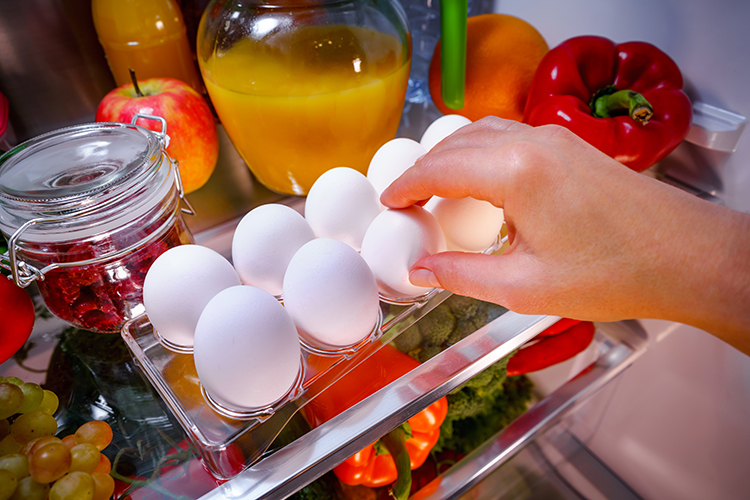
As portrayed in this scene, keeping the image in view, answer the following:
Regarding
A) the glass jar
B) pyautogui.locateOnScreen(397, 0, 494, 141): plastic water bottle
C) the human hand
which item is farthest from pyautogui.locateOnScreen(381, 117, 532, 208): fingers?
pyautogui.locateOnScreen(397, 0, 494, 141): plastic water bottle

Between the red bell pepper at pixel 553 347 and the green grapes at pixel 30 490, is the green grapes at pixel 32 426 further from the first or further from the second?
the red bell pepper at pixel 553 347

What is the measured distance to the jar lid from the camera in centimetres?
43

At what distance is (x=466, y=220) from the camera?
0.51 metres

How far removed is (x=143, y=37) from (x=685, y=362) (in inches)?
41.2

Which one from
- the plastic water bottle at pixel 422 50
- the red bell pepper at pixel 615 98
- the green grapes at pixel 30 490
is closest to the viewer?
the green grapes at pixel 30 490

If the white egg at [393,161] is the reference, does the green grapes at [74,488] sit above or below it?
below

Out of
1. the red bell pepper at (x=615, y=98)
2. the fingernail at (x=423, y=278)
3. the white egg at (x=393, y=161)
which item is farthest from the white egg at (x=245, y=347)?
the red bell pepper at (x=615, y=98)

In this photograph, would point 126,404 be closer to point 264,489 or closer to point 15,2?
point 264,489

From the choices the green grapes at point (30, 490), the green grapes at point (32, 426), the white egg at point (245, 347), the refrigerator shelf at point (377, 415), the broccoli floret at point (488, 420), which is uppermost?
the white egg at point (245, 347)

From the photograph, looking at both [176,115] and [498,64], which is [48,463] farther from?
[498,64]

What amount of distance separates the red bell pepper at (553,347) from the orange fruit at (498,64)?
15.2 inches

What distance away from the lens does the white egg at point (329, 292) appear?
41 centimetres

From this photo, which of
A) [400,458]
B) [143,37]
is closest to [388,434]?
[400,458]

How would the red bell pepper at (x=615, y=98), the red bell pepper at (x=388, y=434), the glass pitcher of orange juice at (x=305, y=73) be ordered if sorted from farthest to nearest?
the red bell pepper at (x=615, y=98) < the glass pitcher of orange juice at (x=305, y=73) < the red bell pepper at (x=388, y=434)
